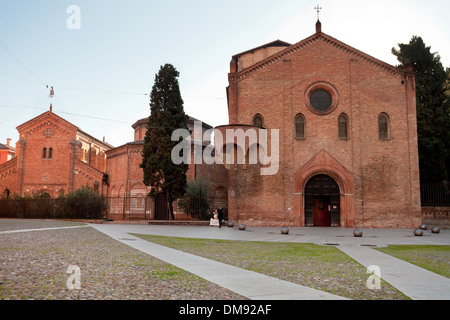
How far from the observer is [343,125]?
23391 millimetres

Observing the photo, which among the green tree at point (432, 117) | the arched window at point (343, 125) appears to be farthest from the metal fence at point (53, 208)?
the green tree at point (432, 117)

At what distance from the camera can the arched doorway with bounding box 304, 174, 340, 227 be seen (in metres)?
22.8

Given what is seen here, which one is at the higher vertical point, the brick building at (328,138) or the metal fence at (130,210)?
the brick building at (328,138)

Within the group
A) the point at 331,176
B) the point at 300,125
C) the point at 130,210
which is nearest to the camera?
the point at 331,176

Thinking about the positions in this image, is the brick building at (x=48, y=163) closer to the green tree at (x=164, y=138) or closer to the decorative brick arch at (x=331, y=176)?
the green tree at (x=164, y=138)

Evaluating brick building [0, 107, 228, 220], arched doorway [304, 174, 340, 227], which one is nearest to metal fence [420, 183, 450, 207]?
arched doorway [304, 174, 340, 227]

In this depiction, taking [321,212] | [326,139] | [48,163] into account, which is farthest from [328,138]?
[48,163]

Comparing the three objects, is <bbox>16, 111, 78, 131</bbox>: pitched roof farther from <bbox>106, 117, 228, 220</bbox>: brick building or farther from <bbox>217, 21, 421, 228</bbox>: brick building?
<bbox>217, 21, 421, 228</bbox>: brick building

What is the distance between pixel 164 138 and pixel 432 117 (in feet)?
69.5

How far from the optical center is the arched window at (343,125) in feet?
76.4

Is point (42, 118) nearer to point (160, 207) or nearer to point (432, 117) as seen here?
point (160, 207)

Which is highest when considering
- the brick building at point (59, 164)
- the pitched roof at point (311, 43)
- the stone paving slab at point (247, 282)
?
the pitched roof at point (311, 43)

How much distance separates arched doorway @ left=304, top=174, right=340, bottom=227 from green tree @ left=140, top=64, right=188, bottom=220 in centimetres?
898

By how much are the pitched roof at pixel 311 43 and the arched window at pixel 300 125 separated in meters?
4.30
